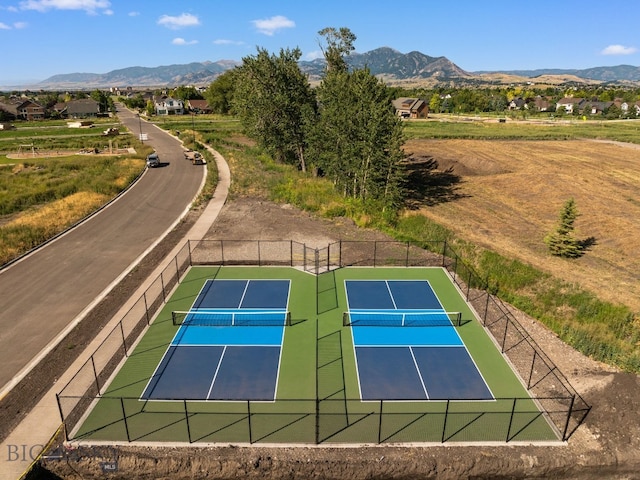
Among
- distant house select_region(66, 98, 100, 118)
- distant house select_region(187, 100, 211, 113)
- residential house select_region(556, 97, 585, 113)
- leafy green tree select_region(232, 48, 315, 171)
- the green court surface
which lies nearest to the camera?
the green court surface

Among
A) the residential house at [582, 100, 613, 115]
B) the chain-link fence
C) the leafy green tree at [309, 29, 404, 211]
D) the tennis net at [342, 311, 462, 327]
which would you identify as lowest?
the chain-link fence

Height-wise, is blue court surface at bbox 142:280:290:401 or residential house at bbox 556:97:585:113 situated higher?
residential house at bbox 556:97:585:113

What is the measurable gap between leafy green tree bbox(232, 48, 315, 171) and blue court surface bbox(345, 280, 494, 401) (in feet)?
107

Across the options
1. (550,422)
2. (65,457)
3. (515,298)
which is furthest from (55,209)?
(550,422)

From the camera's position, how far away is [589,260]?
29.5 m

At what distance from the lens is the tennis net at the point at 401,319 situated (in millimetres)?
21203

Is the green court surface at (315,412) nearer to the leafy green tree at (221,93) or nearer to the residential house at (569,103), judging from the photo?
the leafy green tree at (221,93)

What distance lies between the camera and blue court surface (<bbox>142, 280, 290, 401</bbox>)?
16469mm

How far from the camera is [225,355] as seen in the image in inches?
740

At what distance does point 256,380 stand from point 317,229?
18.6 m

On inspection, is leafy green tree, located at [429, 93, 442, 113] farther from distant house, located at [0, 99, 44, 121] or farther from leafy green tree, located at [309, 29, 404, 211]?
distant house, located at [0, 99, 44, 121]

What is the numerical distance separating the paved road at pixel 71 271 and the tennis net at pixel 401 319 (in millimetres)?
14222

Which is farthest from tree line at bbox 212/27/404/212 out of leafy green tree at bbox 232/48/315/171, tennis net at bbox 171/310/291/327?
tennis net at bbox 171/310/291/327

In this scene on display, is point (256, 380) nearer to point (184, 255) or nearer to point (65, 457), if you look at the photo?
point (65, 457)
